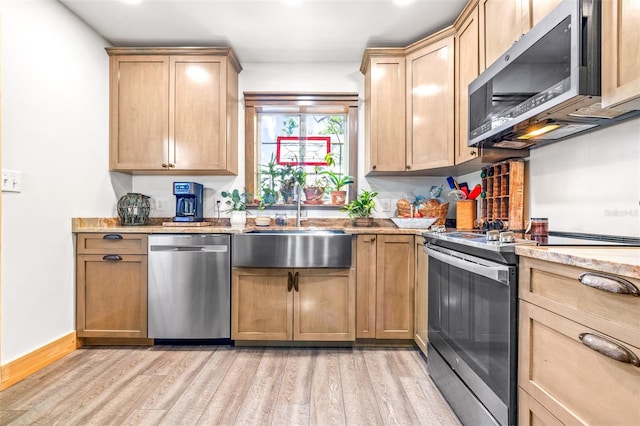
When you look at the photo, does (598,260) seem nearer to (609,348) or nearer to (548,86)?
(609,348)

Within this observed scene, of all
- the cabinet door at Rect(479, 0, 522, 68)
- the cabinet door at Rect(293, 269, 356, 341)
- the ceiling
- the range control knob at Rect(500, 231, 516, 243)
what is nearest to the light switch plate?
the ceiling

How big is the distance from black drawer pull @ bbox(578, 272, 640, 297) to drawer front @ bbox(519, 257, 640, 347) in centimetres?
1

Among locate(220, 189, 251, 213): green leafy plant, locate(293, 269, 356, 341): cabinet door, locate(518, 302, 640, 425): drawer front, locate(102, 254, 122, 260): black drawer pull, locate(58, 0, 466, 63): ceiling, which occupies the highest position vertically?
locate(58, 0, 466, 63): ceiling

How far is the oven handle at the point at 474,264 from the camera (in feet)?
3.91

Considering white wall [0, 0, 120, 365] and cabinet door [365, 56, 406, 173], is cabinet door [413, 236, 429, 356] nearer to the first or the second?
cabinet door [365, 56, 406, 173]

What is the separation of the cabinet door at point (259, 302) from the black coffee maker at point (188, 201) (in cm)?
85

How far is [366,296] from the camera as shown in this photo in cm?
238

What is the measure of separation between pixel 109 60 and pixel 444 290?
3.16 meters

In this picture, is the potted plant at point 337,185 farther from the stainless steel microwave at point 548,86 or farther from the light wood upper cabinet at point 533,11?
the light wood upper cabinet at point 533,11

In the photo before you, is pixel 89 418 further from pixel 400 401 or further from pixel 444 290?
pixel 444 290

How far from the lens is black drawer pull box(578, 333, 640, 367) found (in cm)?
74

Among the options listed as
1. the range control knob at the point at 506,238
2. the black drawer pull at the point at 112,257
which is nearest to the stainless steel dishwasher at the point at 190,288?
the black drawer pull at the point at 112,257

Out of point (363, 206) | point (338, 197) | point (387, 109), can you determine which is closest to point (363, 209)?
point (363, 206)

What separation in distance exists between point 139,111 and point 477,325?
2910 mm
